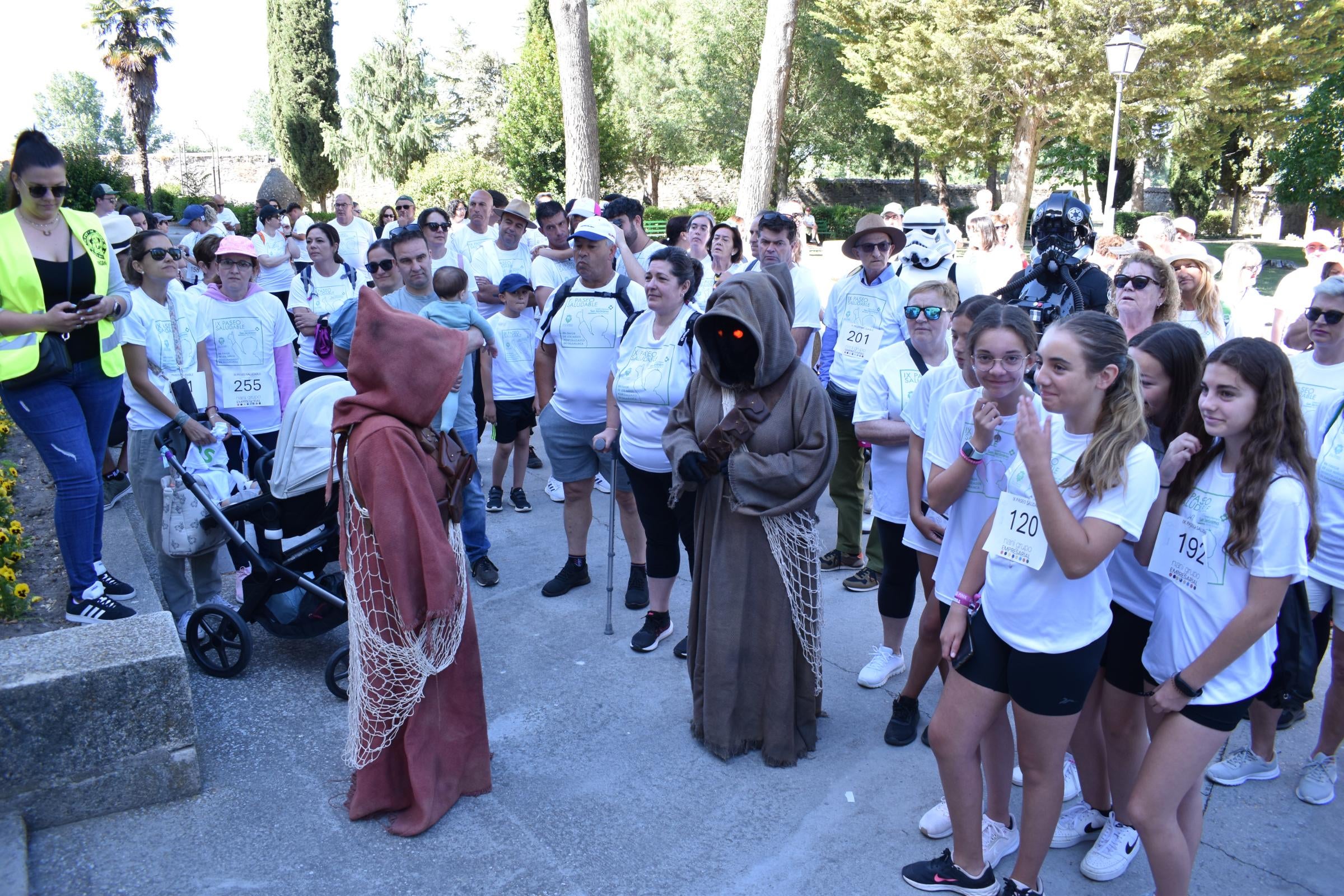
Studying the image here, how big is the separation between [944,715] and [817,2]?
27616 mm

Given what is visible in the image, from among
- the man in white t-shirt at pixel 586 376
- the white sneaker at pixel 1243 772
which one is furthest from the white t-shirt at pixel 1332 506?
the man in white t-shirt at pixel 586 376

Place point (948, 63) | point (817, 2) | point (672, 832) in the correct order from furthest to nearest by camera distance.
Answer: point (817, 2), point (948, 63), point (672, 832)

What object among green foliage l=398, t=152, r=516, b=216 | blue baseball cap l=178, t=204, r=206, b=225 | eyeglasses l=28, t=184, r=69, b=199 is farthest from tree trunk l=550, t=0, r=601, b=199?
green foliage l=398, t=152, r=516, b=216

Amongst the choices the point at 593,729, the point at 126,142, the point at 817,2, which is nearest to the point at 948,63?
the point at 817,2

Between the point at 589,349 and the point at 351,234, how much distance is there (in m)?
6.75

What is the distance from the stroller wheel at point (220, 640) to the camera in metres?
4.31

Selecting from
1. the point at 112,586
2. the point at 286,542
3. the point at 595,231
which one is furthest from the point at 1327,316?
the point at 112,586

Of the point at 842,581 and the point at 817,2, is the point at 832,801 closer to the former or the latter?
the point at 842,581

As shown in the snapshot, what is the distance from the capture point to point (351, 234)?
35.8ft

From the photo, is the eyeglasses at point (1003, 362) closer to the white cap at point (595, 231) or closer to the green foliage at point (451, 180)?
the white cap at point (595, 231)

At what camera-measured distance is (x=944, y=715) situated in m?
2.91

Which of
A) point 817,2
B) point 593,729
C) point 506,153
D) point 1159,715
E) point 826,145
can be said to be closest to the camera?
point 1159,715

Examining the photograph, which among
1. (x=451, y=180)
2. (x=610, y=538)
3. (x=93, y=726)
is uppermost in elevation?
(x=451, y=180)

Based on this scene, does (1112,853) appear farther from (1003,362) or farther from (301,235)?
(301,235)
